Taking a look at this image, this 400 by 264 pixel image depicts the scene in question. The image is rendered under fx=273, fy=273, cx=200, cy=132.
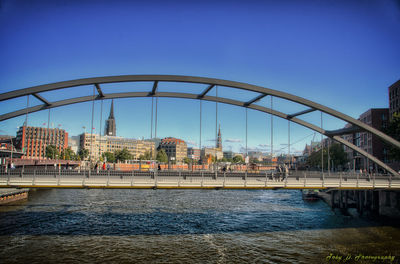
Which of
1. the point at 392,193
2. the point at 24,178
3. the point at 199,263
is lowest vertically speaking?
the point at 199,263

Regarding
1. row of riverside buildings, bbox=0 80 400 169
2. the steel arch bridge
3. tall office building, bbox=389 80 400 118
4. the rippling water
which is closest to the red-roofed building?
row of riverside buildings, bbox=0 80 400 169

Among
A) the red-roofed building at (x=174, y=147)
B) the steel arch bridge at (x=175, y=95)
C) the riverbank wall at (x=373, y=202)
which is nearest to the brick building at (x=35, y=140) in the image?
the red-roofed building at (x=174, y=147)

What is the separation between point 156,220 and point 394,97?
6375 cm

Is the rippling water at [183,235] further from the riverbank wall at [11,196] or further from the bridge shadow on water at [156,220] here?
the riverbank wall at [11,196]

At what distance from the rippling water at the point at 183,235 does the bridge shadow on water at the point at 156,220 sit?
0.08m

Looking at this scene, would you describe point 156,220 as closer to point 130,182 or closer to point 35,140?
point 130,182

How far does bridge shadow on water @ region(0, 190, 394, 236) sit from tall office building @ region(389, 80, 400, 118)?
40.3 metres

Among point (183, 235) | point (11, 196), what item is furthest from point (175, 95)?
point (11, 196)

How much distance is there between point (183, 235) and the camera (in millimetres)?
23391

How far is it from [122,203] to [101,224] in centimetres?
1324

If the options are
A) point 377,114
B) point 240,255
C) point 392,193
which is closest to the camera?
point 240,255

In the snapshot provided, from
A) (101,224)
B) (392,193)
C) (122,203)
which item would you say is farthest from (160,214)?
(392,193)

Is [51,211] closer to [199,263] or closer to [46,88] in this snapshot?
[46,88]

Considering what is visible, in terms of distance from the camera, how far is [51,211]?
106 ft
